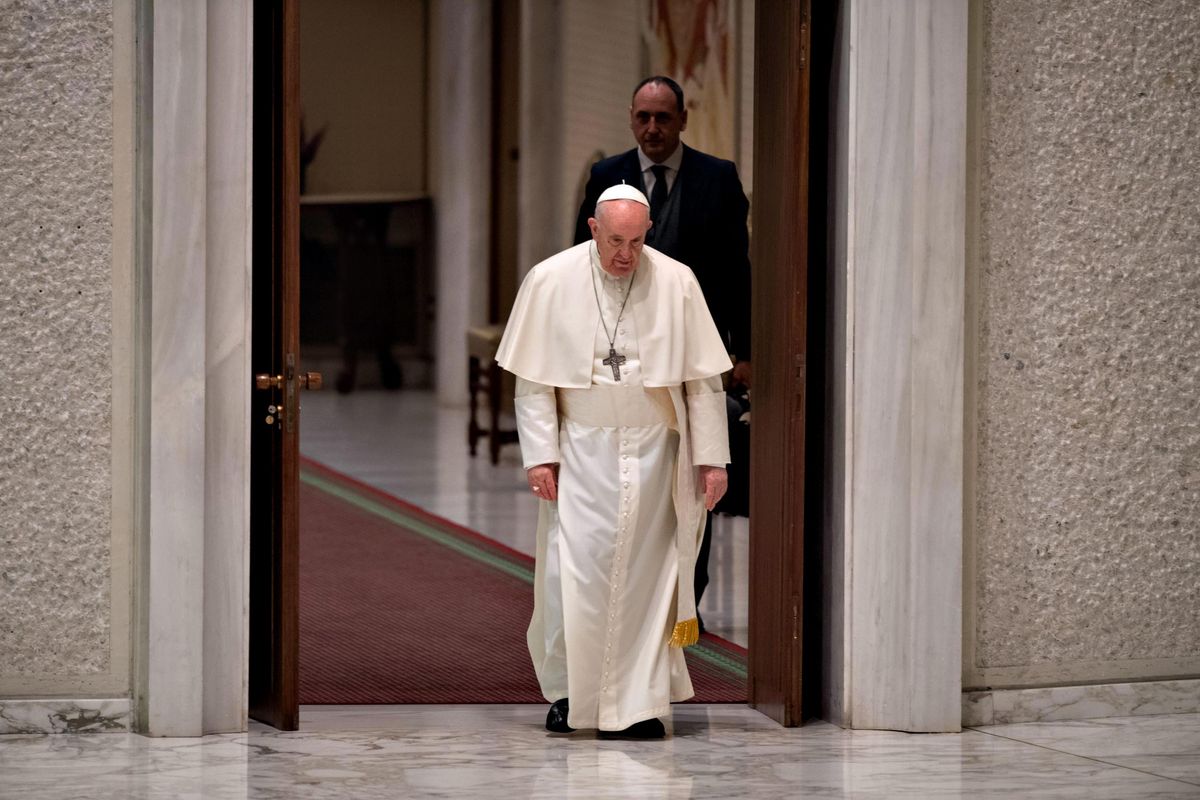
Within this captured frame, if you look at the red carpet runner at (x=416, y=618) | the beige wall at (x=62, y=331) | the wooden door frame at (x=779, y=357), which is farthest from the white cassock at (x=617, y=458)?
the beige wall at (x=62, y=331)

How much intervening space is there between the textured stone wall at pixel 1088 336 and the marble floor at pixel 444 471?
1.64m

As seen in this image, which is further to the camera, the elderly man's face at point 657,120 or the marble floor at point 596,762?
the elderly man's face at point 657,120

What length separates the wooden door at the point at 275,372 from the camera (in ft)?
16.9

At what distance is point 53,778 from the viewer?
4719 mm

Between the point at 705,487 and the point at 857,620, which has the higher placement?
the point at 705,487

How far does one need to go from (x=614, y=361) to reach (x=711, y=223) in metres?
1.47

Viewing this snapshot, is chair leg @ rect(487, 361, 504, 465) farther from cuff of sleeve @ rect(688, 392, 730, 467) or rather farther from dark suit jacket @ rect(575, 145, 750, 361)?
cuff of sleeve @ rect(688, 392, 730, 467)

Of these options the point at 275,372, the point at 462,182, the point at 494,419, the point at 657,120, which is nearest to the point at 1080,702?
the point at 657,120

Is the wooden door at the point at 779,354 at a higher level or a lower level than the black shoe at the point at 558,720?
higher

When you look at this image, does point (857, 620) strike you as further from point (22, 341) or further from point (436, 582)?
point (436, 582)

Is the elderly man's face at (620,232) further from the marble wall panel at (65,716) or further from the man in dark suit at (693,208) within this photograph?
the marble wall panel at (65,716)

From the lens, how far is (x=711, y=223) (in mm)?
6684

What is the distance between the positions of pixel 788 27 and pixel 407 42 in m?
A: 15.5

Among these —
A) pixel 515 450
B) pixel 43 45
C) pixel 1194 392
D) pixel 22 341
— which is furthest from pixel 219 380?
pixel 515 450
